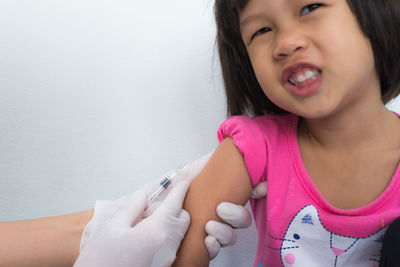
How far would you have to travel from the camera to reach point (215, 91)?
1.30m

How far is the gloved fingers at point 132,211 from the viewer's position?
0.94 meters

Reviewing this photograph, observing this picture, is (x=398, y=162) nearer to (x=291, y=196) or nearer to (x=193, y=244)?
(x=291, y=196)

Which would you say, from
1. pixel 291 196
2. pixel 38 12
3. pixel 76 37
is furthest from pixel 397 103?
pixel 38 12

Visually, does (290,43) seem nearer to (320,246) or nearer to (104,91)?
(320,246)

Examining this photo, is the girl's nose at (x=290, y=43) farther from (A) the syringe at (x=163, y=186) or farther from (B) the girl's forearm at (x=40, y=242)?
(B) the girl's forearm at (x=40, y=242)

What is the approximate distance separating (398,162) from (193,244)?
1.73ft

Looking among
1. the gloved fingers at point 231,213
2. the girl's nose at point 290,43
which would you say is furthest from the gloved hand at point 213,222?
the girl's nose at point 290,43

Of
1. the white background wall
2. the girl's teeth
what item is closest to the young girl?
the girl's teeth

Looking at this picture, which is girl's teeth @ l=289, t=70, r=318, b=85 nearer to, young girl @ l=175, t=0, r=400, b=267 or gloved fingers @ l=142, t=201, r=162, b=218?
young girl @ l=175, t=0, r=400, b=267

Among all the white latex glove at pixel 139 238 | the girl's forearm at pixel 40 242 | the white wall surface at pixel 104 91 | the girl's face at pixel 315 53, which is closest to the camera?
the girl's face at pixel 315 53

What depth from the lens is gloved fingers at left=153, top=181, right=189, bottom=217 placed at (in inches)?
37.1

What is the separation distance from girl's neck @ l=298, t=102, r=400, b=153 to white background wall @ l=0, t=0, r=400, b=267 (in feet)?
1.48

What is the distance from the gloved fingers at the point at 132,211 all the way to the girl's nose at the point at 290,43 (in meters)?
0.52

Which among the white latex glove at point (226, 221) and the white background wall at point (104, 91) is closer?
the white latex glove at point (226, 221)
